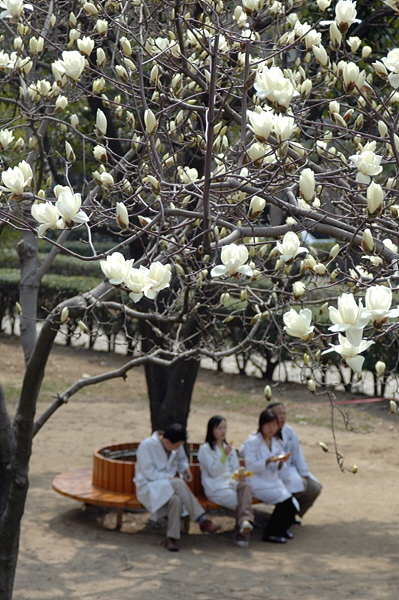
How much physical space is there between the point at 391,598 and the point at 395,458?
391 cm

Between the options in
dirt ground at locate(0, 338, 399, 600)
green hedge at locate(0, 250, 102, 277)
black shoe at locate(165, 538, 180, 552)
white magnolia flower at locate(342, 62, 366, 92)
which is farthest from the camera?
green hedge at locate(0, 250, 102, 277)

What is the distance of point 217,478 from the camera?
7.21 m

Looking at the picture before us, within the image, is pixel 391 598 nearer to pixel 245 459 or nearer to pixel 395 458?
pixel 245 459

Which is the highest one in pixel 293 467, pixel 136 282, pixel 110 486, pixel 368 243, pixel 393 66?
pixel 393 66

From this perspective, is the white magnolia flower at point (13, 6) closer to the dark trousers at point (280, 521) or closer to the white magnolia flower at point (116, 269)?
the white magnolia flower at point (116, 269)

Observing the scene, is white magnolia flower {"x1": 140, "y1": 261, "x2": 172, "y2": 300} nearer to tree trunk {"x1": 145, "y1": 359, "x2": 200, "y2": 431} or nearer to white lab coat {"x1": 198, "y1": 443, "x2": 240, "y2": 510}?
white lab coat {"x1": 198, "y1": 443, "x2": 240, "y2": 510}

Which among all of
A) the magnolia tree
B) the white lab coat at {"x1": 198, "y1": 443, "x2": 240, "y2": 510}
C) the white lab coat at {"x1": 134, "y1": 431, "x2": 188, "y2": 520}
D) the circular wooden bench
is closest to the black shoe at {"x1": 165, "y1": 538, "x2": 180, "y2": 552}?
the white lab coat at {"x1": 134, "y1": 431, "x2": 188, "y2": 520}

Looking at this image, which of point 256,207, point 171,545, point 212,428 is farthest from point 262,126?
point 212,428

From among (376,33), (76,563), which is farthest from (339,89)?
(76,563)

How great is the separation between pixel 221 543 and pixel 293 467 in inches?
40.6

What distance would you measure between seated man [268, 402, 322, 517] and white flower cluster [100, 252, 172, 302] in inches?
202

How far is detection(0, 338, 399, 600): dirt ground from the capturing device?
19.2ft

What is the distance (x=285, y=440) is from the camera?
7648 mm

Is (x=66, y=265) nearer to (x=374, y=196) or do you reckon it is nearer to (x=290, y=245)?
(x=290, y=245)
